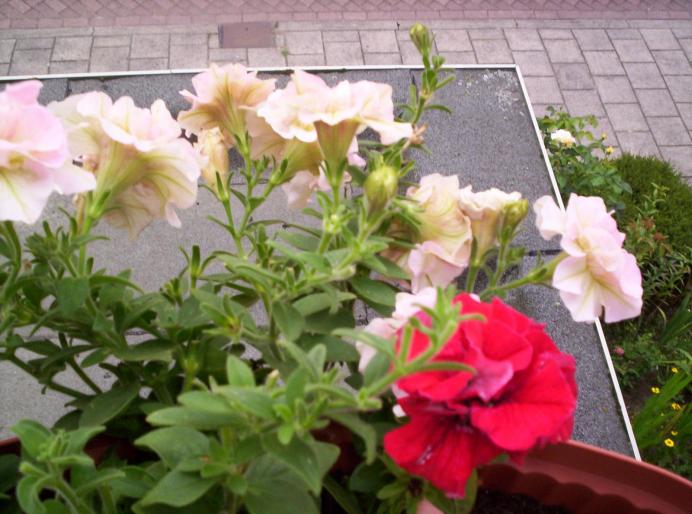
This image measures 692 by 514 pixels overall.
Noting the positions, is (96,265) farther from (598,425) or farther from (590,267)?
(590,267)

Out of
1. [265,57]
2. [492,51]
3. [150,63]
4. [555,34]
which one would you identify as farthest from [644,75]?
[150,63]

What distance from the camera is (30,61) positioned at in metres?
2.88

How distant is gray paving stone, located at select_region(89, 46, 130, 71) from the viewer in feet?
9.46

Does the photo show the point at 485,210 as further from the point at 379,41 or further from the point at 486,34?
the point at 486,34

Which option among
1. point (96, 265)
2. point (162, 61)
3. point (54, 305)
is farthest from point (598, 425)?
point (162, 61)

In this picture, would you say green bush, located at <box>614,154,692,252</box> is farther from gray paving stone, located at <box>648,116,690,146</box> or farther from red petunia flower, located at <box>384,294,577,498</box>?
red petunia flower, located at <box>384,294,577,498</box>

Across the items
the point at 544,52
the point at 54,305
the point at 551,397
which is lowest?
the point at 544,52

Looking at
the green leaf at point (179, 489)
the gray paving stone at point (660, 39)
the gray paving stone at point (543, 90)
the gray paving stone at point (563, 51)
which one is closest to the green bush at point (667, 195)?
the gray paving stone at point (543, 90)

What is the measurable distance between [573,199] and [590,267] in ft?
0.23

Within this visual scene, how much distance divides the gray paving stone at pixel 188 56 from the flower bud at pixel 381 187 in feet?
7.72

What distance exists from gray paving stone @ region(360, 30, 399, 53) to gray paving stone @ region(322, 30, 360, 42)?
3 cm

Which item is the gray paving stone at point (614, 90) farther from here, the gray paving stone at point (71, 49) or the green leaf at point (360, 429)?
the green leaf at point (360, 429)

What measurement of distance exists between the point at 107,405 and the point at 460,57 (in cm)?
260

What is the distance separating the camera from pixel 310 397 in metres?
0.65
